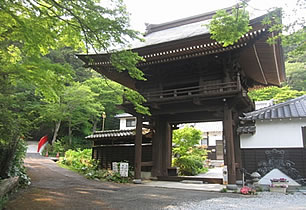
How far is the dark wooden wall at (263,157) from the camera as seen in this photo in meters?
9.08

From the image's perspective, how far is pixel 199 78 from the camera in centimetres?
1056

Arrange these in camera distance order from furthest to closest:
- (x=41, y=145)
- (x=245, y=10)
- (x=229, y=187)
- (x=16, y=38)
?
(x=41, y=145), (x=229, y=187), (x=16, y=38), (x=245, y=10)

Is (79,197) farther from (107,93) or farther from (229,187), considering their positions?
(107,93)

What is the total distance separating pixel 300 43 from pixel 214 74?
5589mm

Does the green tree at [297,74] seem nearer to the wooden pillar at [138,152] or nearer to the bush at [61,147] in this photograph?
the wooden pillar at [138,152]

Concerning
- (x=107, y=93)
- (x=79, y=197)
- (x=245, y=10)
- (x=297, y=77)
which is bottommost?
(x=79, y=197)

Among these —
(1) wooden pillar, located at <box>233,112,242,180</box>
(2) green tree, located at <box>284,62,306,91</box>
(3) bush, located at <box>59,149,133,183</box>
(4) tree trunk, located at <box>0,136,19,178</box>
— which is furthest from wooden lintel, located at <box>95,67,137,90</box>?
(2) green tree, located at <box>284,62,306,91</box>

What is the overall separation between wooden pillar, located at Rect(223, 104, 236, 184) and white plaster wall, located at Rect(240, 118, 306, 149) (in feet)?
5.34

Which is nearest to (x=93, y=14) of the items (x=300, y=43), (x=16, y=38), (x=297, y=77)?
(x=16, y=38)

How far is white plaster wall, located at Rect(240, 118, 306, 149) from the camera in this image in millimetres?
9328

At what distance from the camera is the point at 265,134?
32.3 feet

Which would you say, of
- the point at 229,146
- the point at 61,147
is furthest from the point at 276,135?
the point at 61,147

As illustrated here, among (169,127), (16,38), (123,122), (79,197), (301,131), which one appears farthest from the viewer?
(123,122)

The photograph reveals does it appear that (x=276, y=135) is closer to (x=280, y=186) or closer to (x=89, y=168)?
(x=280, y=186)
